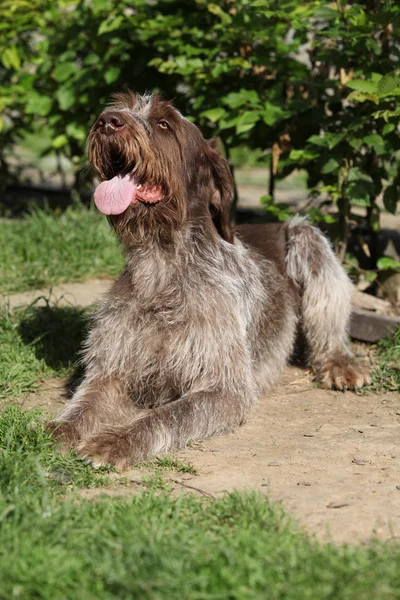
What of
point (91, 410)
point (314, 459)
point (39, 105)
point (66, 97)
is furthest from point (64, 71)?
point (314, 459)

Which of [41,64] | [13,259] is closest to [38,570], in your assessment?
[13,259]

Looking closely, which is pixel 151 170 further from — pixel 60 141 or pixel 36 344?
pixel 60 141

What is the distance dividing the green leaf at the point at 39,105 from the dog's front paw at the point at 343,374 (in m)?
4.26

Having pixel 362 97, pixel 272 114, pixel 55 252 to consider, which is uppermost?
pixel 362 97

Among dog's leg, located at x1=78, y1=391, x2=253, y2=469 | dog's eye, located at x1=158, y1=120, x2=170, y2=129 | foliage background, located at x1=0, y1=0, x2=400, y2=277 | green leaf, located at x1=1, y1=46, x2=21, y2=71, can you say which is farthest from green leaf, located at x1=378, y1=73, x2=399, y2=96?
green leaf, located at x1=1, y1=46, x2=21, y2=71

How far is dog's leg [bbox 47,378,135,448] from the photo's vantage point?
4840 millimetres

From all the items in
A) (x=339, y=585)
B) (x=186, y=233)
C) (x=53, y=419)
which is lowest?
(x=53, y=419)

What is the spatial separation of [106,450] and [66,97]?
200 inches

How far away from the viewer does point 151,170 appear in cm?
487

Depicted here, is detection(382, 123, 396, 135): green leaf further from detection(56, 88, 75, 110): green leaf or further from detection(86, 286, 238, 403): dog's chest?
detection(56, 88, 75, 110): green leaf

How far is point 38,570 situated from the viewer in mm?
3137

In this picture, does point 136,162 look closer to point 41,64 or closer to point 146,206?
point 146,206

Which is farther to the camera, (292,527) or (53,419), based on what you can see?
(53,419)

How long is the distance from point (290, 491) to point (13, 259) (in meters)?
Answer: 4.65
